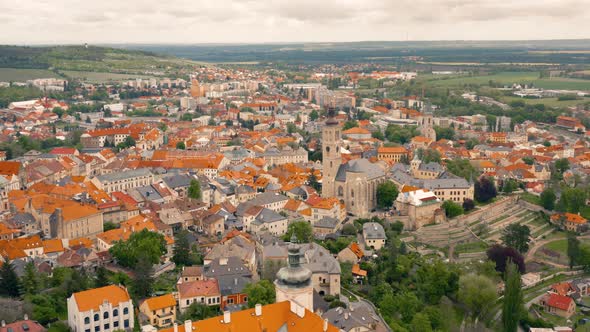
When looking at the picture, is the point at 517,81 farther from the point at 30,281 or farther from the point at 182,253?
the point at 30,281

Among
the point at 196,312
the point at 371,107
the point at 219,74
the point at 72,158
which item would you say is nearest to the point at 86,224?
the point at 196,312

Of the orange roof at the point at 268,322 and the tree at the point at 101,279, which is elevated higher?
the orange roof at the point at 268,322

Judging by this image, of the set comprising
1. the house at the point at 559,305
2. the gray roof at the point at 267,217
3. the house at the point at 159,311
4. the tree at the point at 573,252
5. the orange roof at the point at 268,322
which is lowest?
the house at the point at 559,305

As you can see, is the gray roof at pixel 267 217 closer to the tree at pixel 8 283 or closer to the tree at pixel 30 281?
the tree at pixel 30 281

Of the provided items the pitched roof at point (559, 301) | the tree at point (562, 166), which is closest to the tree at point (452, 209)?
the pitched roof at point (559, 301)

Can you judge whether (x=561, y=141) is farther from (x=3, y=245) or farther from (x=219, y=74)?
(x=219, y=74)

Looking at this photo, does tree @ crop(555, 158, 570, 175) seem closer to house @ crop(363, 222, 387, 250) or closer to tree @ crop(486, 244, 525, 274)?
tree @ crop(486, 244, 525, 274)
